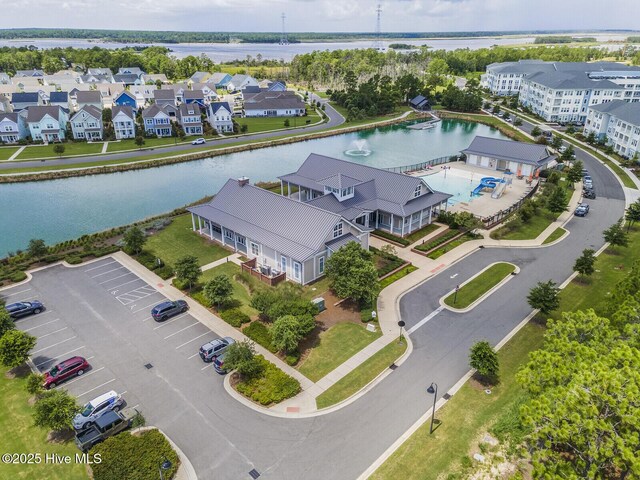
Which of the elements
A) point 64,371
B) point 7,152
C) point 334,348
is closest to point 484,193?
point 334,348

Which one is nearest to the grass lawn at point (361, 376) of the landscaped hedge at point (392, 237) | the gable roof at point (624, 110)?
the landscaped hedge at point (392, 237)

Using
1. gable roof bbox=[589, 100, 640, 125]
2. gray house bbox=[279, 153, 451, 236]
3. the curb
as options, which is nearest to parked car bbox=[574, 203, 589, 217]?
gray house bbox=[279, 153, 451, 236]

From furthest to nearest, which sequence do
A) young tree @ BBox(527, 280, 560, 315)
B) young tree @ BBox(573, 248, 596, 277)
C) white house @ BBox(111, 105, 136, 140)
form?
white house @ BBox(111, 105, 136, 140)
young tree @ BBox(573, 248, 596, 277)
young tree @ BBox(527, 280, 560, 315)

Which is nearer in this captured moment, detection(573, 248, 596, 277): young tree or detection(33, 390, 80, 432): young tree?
detection(33, 390, 80, 432): young tree

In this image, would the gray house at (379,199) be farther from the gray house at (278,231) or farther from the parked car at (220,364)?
the parked car at (220,364)

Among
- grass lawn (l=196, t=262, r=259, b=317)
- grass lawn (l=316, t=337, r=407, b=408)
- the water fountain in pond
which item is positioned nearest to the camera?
grass lawn (l=316, t=337, r=407, b=408)

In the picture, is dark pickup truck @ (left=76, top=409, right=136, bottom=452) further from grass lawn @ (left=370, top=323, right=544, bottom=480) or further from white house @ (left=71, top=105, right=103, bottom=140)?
white house @ (left=71, top=105, right=103, bottom=140)
